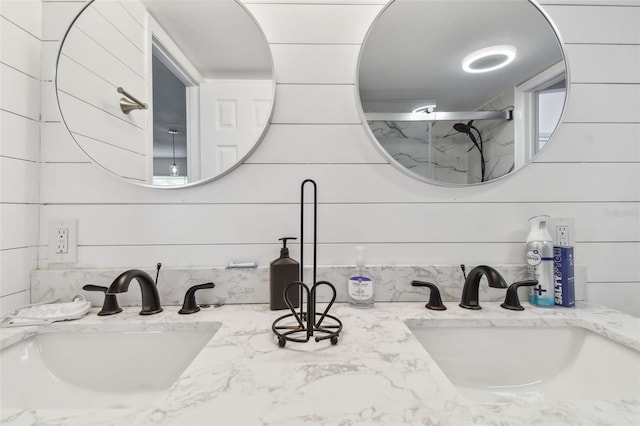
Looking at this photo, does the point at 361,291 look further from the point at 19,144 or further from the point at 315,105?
the point at 19,144

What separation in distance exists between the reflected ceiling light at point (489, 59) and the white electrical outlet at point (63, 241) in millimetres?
1312

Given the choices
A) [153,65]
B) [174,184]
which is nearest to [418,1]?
[153,65]

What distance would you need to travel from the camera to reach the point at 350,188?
0.91m

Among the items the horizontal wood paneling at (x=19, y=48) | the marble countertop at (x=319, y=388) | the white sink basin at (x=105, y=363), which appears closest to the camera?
the marble countertop at (x=319, y=388)

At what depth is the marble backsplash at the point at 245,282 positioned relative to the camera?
852mm

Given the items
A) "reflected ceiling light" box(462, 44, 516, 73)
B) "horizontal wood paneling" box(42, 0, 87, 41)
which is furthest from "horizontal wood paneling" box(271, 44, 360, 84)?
"horizontal wood paneling" box(42, 0, 87, 41)

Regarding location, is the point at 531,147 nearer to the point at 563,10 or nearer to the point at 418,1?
the point at 563,10

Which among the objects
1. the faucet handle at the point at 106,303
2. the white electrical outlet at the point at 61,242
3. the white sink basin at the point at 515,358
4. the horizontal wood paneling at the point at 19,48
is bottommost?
the white sink basin at the point at 515,358

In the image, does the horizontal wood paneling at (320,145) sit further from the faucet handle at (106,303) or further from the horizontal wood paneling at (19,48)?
the horizontal wood paneling at (19,48)

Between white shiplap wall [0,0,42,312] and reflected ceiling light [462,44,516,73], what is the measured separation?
131 centimetres

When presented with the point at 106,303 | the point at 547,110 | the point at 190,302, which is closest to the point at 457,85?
the point at 547,110

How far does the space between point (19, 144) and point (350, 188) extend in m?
0.97

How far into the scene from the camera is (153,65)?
34.3 inches

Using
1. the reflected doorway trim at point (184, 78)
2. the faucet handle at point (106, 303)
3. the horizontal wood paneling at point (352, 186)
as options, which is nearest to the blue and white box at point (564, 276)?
the horizontal wood paneling at point (352, 186)
